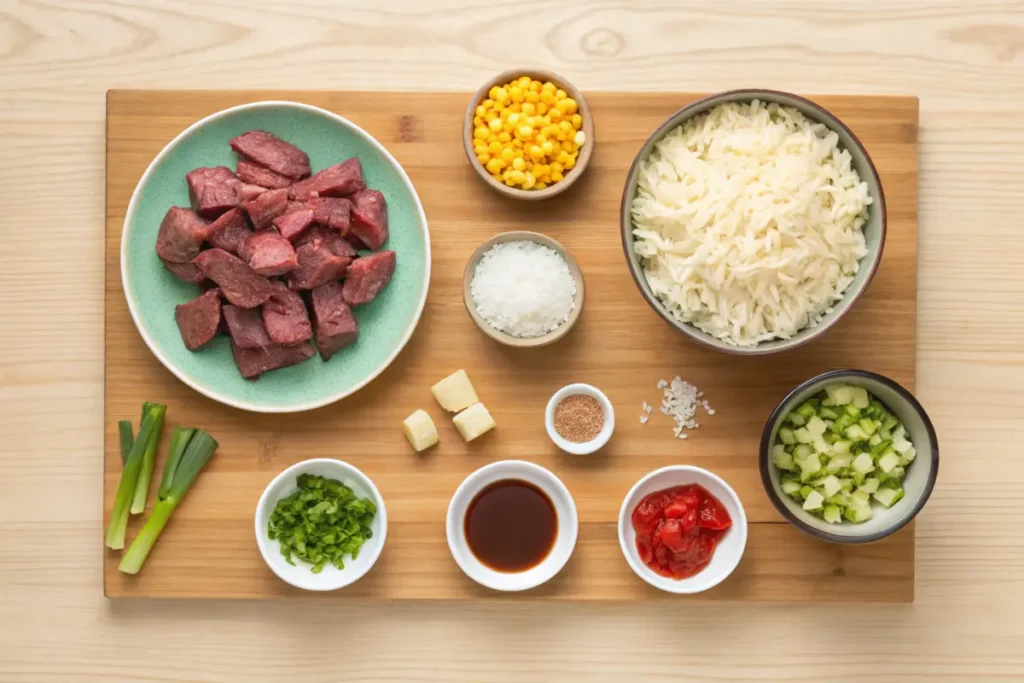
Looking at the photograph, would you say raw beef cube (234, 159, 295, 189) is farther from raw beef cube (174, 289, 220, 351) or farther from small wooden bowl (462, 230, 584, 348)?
small wooden bowl (462, 230, 584, 348)

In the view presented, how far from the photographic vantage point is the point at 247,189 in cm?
319

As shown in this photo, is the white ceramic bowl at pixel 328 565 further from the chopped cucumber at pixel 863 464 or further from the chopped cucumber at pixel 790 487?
the chopped cucumber at pixel 863 464

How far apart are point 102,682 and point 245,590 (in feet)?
2.17

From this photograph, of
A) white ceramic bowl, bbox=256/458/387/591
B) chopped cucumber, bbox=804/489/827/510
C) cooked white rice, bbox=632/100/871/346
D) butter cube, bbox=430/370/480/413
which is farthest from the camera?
butter cube, bbox=430/370/480/413

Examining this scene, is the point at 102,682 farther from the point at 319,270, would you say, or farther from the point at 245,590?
the point at 319,270

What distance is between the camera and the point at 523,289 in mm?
3150

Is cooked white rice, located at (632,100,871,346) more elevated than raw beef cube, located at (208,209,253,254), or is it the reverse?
cooked white rice, located at (632,100,871,346)

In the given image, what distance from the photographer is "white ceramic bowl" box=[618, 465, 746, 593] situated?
319 cm

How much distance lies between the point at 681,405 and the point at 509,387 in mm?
622

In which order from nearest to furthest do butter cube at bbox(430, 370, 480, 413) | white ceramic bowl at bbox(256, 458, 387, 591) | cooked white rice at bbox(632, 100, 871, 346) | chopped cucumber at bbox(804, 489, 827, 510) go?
cooked white rice at bbox(632, 100, 871, 346) < chopped cucumber at bbox(804, 489, 827, 510) < white ceramic bowl at bbox(256, 458, 387, 591) < butter cube at bbox(430, 370, 480, 413)

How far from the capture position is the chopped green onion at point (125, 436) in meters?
3.26

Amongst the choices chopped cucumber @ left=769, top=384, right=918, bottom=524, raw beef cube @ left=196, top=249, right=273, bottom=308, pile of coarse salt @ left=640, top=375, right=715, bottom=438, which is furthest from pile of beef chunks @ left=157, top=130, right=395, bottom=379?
chopped cucumber @ left=769, top=384, right=918, bottom=524

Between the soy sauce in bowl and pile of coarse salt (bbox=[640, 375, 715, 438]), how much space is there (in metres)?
0.49

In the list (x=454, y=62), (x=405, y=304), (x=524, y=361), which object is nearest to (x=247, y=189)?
(x=405, y=304)
